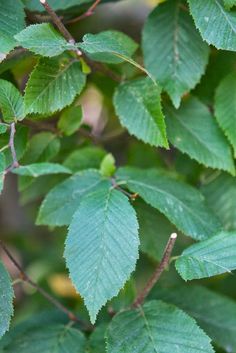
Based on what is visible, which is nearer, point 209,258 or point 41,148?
point 209,258

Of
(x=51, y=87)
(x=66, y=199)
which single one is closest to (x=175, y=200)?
(x=66, y=199)

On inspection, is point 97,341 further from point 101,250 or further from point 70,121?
point 70,121

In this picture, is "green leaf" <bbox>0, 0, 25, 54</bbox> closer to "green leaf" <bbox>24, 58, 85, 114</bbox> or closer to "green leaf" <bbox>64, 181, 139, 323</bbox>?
"green leaf" <bbox>24, 58, 85, 114</bbox>

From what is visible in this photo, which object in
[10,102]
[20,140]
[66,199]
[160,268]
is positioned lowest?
[160,268]

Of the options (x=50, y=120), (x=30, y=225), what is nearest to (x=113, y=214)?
(x=50, y=120)

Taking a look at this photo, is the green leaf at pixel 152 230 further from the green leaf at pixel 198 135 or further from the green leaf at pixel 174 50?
the green leaf at pixel 174 50

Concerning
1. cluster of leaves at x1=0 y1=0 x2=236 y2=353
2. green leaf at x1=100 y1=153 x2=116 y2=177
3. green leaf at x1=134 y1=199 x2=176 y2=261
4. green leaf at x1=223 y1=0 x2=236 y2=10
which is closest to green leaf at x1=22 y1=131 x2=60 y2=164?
cluster of leaves at x1=0 y1=0 x2=236 y2=353

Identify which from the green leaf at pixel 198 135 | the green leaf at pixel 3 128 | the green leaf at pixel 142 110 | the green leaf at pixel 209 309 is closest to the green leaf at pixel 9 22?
the green leaf at pixel 3 128
